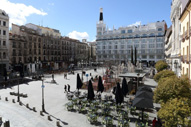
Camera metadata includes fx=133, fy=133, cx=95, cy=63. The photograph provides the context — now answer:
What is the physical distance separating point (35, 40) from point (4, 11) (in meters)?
13.7

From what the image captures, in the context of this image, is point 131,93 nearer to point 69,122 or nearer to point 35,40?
point 69,122

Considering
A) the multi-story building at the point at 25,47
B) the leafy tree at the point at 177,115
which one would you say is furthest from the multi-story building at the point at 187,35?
the multi-story building at the point at 25,47

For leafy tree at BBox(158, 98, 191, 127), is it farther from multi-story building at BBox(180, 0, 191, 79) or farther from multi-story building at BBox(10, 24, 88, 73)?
multi-story building at BBox(10, 24, 88, 73)

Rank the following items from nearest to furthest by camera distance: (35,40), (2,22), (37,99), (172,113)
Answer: (172,113)
(37,99)
(2,22)
(35,40)

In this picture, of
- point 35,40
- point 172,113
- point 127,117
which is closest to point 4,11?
point 35,40

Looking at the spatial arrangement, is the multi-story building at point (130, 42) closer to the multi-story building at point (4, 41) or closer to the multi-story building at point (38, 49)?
the multi-story building at point (38, 49)

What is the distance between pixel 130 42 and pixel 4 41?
60.0 metres

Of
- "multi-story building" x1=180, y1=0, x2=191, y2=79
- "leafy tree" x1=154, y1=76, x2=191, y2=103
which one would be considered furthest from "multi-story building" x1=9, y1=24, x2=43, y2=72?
"leafy tree" x1=154, y1=76, x2=191, y2=103

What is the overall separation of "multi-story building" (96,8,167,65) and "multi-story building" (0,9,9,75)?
5231 cm

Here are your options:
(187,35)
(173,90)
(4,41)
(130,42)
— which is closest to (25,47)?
(4,41)

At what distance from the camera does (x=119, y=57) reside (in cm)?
7819

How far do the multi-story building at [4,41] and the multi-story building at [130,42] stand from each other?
52.3 metres

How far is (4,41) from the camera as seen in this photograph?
126 feet

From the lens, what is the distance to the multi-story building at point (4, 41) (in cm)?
3769
